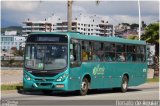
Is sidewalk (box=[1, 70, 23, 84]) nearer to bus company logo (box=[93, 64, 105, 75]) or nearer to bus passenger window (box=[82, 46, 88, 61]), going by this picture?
bus company logo (box=[93, 64, 105, 75])

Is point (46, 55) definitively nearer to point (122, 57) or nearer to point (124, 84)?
point (122, 57)

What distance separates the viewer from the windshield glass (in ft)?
72.6

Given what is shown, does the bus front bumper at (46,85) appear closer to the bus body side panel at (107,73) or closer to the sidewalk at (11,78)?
the bus body side panel at (107,73)

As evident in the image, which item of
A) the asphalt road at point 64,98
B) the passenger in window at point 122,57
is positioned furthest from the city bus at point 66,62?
the passenger in window at point 122,57

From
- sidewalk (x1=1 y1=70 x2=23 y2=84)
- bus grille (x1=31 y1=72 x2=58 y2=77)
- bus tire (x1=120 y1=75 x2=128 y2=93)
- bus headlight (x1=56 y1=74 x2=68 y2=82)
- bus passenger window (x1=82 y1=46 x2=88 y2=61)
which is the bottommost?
sidewalk (x1=1 y1=70 x2=23 y2=84)

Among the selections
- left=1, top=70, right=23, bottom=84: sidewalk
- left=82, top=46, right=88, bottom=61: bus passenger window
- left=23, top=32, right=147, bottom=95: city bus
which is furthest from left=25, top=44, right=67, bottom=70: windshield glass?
left=1, top=70, right=23, bottom=84: sidewalk

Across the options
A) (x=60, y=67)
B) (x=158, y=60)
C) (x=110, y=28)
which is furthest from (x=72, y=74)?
(x=110, y=28)

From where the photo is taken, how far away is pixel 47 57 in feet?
73.0

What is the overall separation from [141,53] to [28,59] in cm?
880

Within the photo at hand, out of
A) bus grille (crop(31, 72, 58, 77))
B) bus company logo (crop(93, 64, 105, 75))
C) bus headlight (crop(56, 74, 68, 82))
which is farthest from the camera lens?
bus company logo (crop(93, 64, 105, 75))

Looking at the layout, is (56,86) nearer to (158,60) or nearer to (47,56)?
(47,56)

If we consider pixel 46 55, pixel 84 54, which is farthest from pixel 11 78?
pixel 46 55

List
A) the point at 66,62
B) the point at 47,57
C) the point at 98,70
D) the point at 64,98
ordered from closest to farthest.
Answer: the point at 64,98, the point at 66,62, the point at 47,57, the point at 98,70

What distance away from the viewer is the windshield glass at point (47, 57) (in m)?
22.1
